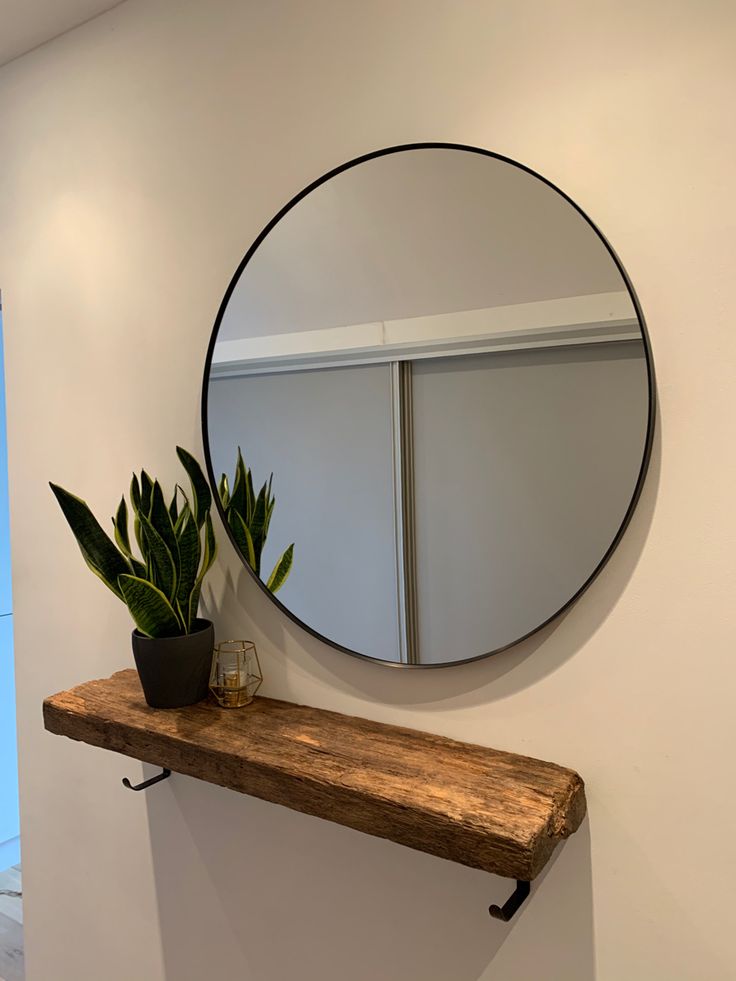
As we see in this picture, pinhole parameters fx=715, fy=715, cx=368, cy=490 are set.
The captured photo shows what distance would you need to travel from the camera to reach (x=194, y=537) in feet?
3.80

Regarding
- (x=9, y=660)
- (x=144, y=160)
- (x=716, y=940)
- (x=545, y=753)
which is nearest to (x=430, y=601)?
(x=545, y=753)

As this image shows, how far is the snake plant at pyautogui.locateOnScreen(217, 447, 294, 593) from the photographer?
1.14 metres

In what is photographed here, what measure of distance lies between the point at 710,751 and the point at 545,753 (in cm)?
20

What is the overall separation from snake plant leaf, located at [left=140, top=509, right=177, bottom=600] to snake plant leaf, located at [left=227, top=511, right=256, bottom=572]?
4.2 inches

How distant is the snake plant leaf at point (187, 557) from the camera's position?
1.15 metres

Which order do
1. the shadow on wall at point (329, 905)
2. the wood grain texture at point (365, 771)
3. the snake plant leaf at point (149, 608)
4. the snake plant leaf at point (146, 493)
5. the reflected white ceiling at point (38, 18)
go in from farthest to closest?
the reflected white ceiling at point (38, 18)
the snake plant leaf at point (146, 493)
the snake plant leaf at point (149, 608)
the shadow on wall at point (329, 905)
the wood grain texture at point (365, 771)

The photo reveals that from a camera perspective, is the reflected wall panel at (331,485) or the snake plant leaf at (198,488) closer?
the reflected wall panel at (331,485)

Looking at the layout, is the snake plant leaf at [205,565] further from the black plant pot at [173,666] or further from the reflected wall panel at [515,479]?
the reflected wall panel at [515,479]

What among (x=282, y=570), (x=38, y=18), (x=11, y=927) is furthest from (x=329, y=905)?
(x=38, y=18)

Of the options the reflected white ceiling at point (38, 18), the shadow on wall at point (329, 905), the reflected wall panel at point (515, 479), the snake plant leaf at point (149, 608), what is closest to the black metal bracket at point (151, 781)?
the shadow on wall at point (329, 905)

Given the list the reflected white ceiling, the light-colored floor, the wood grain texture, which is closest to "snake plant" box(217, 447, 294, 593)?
the wood grain texture

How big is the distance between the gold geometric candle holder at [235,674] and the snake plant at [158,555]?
75mm

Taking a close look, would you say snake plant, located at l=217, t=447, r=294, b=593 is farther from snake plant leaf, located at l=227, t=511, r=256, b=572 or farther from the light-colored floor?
the light-colored floor

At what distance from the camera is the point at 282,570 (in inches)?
44.8
